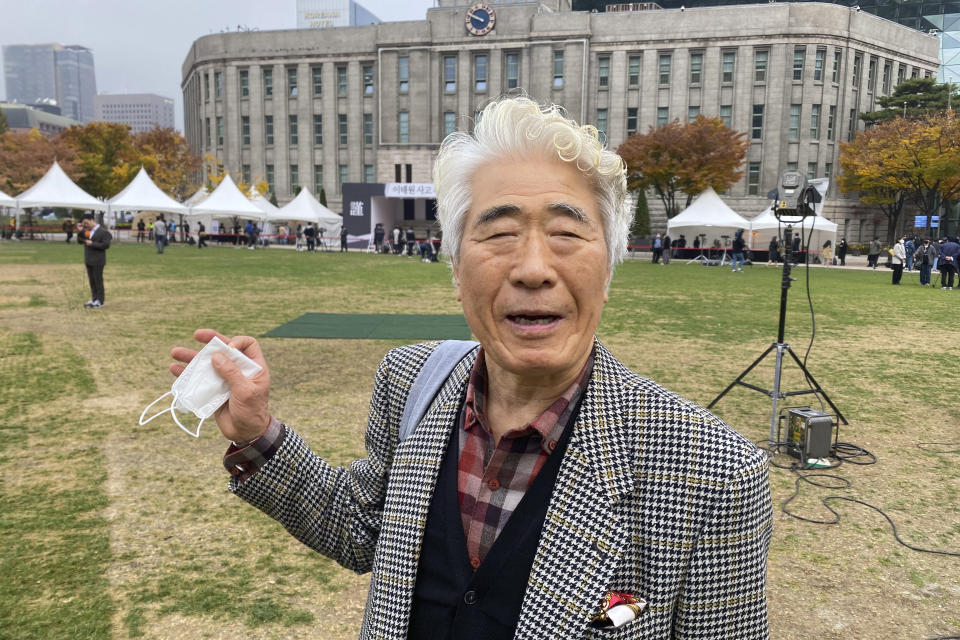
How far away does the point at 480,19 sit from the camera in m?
58.7

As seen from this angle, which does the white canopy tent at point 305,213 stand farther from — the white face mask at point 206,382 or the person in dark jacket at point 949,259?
the white face mask at point 206,382

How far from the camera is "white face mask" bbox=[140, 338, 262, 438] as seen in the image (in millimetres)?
1587

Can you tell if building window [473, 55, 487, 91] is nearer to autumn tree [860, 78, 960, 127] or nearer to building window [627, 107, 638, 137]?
building window [627, 107, 638, 137]

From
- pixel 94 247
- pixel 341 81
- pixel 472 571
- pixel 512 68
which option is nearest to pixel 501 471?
pixel 472 571

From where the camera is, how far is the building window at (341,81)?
6378 cm

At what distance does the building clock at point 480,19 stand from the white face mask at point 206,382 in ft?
204

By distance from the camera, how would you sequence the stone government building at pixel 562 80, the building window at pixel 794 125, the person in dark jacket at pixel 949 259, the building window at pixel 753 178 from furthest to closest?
1. the building window at pixel 753 178
2. the building window at pixel 794 125
3. the stone government building at pixel 562 80
4. the person in dark jacket at pixel 949 259

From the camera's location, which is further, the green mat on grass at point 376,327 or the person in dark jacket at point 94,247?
the person in dark jacket at point 94,247

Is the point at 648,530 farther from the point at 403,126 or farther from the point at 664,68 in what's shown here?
the point at 403,126

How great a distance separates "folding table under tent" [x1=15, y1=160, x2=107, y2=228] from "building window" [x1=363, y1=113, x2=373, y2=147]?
29.7 meters

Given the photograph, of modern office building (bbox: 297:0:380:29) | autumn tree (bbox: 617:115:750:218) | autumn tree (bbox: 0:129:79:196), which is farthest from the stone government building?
modern office building (bbox: 297:0:380:29)

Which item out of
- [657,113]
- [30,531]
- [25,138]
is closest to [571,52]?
[657,113]

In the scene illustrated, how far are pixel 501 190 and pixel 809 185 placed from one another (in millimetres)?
5904

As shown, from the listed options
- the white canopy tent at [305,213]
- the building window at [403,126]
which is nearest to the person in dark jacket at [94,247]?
the white canopy tent at [305,213]
